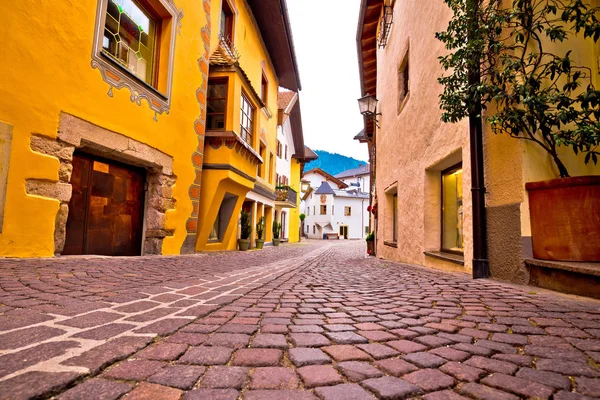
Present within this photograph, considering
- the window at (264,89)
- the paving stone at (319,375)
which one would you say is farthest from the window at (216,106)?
the paving stone at (319,375)

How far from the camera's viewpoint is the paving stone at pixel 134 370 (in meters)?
1.18

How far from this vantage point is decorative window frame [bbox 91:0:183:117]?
480 cm

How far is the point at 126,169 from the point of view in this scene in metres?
5.95

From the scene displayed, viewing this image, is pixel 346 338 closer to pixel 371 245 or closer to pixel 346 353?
pixel 346 353

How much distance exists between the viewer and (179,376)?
47.0 inches

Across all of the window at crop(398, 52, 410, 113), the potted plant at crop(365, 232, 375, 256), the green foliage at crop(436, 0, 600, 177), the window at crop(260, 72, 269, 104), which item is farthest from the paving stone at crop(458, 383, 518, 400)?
the window at crop(260, 72, 269, 104)

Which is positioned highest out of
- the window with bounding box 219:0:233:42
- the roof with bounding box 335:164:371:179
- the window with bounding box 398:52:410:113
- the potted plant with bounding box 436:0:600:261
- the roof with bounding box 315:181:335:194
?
the roof with bounding box 335:164:371:179

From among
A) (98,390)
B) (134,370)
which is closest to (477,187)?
(134,370)

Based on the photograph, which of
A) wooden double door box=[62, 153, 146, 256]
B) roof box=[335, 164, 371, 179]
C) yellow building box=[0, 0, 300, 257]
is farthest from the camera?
roof box=[335, 164, 371, 179]

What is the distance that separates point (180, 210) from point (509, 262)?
20.0ft

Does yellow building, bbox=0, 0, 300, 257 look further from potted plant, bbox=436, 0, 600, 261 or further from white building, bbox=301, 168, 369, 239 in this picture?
white building, bbox=301, 168, 369, 239

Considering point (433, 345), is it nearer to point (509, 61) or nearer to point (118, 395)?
point (118, 395)

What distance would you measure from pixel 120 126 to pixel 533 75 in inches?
228

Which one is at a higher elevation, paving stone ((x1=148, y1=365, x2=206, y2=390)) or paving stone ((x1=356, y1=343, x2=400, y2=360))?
paving stone ((x1=148, y1=365, x2=206, y2=390))
